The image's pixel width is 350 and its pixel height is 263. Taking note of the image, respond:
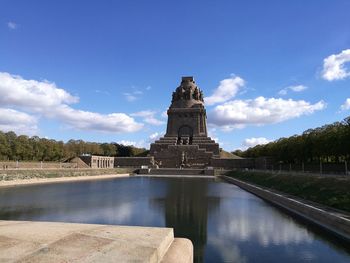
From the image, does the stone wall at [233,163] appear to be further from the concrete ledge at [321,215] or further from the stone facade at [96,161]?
the concrete ledge at [321,215]

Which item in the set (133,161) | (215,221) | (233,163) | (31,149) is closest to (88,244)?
(215,221)

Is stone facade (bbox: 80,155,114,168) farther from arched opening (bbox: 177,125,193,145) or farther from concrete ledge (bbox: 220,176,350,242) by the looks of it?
concrete ledge (bbox: 220,176,350,242)

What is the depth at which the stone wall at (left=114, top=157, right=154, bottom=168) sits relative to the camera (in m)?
81.1

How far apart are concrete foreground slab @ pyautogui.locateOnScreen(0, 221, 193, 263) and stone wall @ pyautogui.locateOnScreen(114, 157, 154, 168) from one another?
71.4 meters

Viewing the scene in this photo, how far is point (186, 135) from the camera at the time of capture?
95.8m

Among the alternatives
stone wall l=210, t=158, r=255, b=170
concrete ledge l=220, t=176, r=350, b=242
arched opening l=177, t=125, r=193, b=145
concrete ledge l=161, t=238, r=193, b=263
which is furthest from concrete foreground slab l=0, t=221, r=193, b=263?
arched opening l=177, t=125, r=193, b=145

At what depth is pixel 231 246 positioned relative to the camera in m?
13.1

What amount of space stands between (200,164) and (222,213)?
6076 cm

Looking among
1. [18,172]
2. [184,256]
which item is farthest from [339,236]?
[18,172]

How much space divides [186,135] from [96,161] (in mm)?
26861

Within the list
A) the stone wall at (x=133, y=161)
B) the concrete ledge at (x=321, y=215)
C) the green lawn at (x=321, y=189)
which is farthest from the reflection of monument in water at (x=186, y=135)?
the concrete ledge at (x=321, y=215)

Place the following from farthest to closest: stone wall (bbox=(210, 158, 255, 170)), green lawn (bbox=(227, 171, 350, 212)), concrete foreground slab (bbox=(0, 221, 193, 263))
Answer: stone wall (bbox=(210, 158, 255, 170)), green lawn (bbox=(227, 171, 350, 212)), concrete foreground slab (bbox=(0, 221, 193, 263))

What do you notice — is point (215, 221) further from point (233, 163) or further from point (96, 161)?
point (96, 161)

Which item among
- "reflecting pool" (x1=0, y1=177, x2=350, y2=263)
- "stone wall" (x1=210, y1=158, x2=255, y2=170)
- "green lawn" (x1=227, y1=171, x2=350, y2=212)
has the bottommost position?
"reflecting pool" (x1=0, y1=177, x2=350, y2=263)
